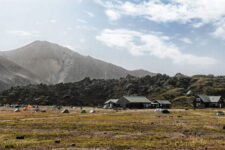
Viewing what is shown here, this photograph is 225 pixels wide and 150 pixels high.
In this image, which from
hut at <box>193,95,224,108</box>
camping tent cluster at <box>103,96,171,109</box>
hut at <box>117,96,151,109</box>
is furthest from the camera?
hut at <box>193,95,224,108</box>

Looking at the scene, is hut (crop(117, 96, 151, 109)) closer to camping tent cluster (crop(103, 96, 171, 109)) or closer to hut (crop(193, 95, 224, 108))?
camping tent cluster (crop(103, 96, 171, 109))

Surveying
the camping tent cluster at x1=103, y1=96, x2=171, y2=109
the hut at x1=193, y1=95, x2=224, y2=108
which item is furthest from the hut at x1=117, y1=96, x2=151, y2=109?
the hut at x1=193, y1=95, x2=224, y2=108

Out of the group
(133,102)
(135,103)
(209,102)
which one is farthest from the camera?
(209,102)

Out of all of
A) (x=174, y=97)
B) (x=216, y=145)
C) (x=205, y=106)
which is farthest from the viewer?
(x=174, y=97)

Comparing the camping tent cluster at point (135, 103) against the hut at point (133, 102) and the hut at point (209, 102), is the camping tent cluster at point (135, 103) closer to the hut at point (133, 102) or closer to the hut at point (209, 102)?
the hut at point (133, 102)

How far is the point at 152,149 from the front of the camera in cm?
2602

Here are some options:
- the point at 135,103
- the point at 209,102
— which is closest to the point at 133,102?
the point at 135,103

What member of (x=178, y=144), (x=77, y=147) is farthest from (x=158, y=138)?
(x=77, y=147)

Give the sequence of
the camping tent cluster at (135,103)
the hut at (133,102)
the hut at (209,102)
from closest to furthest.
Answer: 1. the hut at (133,102)
2. the camping tent cluster at (135,103)
3. the hut at (209,102)

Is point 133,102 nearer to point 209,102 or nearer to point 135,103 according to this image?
point 135,103

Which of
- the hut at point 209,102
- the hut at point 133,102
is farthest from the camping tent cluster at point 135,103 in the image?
the hut at point 209,102

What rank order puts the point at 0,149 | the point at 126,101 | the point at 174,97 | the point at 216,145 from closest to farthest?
the point at 0,149
the point at 216,145
the point at 126,101
the point at 174,97

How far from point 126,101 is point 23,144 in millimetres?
120256

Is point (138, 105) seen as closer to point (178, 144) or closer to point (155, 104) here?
point (155, 104)
